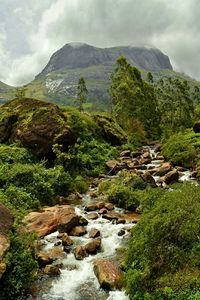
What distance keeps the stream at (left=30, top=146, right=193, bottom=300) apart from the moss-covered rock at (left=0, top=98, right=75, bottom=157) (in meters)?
15.5

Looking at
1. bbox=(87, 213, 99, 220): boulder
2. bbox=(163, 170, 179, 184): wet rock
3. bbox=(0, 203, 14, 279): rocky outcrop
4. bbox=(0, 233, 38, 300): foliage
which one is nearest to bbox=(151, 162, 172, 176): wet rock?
bbox=(163, 170, 179, 184): wet rock

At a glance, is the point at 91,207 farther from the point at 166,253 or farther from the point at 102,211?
the point at 166,253

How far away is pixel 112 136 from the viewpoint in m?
58.8

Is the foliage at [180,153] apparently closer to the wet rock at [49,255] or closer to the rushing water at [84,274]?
the rushing water at [84,274]

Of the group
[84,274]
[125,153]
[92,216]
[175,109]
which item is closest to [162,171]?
[125,153]

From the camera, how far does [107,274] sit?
18.5 metres

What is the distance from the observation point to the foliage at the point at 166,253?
15.6m

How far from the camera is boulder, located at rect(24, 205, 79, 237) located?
24578 millimetres

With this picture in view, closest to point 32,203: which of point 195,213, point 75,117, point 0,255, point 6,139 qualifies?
point 0,255

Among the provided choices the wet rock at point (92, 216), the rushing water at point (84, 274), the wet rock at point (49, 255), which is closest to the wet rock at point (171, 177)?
the wet rock at point (92, 216)

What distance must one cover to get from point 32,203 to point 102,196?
712cm

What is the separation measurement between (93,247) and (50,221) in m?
4.71

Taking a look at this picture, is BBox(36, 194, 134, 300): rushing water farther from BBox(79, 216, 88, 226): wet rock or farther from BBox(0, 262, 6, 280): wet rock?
BBox(0, 262, 6, 280): wet rock

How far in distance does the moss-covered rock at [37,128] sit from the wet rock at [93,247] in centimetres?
2003
